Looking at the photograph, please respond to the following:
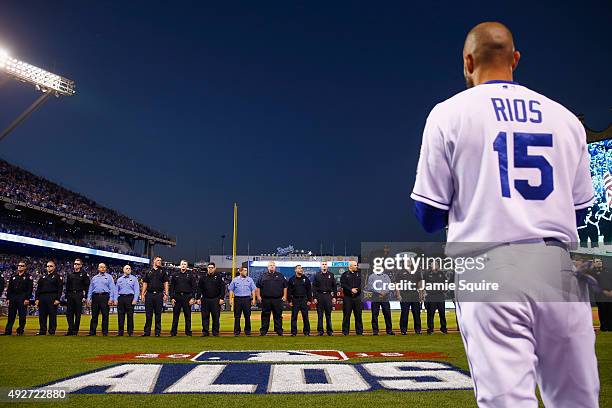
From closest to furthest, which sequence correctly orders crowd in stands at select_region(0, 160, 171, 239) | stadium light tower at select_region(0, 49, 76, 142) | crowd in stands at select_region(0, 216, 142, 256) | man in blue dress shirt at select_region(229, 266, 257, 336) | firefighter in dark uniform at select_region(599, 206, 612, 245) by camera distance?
man in blue dress shirt at select_region(229, 266, 257, 336) → firefighter in dark uniform at select_region(599, 206, 612, 245) → stadium light tower at select_region(0, 49, 76, 142) → crowd in stands at select_region(0, 160, 171, 239) → crowd in stands at select_region(0, 216, 142, 256)

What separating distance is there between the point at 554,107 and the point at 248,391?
15.7 feet

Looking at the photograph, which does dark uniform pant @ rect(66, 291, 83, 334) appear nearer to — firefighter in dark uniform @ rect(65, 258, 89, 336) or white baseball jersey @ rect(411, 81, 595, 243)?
firefighter in dark uniform @ rect(65, 258, 89, 336)

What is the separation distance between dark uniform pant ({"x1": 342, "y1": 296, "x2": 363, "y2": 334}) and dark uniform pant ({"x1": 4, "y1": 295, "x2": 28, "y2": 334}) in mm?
9452

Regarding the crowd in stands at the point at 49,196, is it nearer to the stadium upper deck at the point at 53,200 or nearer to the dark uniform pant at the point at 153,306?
the stadium upper deck at the point at 53,200

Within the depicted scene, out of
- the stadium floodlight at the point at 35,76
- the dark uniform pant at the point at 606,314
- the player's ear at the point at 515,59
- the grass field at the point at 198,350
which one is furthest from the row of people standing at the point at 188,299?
the stadium floodlight at the point at 35,76

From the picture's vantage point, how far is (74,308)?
1524 cm

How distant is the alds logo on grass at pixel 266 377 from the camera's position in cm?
589

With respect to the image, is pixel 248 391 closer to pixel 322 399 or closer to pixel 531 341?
pixel 322 399

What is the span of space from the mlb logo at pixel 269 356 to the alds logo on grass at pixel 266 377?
0.12 ft

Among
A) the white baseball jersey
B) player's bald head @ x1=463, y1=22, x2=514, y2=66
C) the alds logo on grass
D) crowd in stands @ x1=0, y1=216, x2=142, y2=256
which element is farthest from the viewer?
crowd in stands @ x1=0, y1=216, x2=142, y2=256

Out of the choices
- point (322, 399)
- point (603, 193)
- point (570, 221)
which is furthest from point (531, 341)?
point (603, 193)

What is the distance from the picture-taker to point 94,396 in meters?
5.51

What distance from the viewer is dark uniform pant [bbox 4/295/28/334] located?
49.7 feet

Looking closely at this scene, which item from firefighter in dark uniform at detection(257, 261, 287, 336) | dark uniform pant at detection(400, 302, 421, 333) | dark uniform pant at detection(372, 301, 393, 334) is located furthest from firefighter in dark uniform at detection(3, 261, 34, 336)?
dark uniform pant at detection(400, 302, 421, 333)
